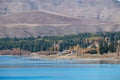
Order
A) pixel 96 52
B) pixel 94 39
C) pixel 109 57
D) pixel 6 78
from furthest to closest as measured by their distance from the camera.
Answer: pixel 94 39
pixel 96 52
pixel 109 57
pixel 6 78

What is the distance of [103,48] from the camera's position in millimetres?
104500

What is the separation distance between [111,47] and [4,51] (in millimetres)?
59364

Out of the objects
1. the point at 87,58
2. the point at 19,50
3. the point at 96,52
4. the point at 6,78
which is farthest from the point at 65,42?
the point at 6,78

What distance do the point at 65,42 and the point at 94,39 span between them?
432 inches

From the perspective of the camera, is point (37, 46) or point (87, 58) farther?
point (37, 46)

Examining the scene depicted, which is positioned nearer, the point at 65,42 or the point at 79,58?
the point at 79,58

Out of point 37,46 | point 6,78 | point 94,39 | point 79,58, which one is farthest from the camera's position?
point 37,46

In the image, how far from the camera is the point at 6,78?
196 feet

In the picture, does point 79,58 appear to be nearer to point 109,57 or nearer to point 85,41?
point 109,57

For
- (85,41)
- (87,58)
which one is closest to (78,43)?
(85,41)

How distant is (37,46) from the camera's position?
149000 millimetres

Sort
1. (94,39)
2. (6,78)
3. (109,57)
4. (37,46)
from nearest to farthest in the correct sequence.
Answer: (6,78), (109,57), (94,39), (37,46)

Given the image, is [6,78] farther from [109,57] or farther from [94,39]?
[94,39]

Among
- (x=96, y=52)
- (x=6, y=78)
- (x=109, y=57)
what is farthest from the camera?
(x=96, y=52)
